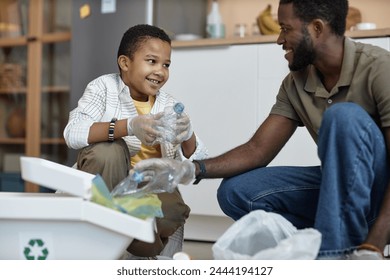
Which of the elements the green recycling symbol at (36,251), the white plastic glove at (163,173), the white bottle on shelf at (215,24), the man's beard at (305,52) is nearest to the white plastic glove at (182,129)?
the white plastic glove at (163,173)

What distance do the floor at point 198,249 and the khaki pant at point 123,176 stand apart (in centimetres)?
36

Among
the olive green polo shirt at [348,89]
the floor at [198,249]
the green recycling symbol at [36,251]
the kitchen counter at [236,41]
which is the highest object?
the kitchen counter at [236,41]

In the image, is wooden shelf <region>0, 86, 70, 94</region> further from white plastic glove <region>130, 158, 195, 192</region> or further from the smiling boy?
white plastic glove <region>130, 158, 195, 192</region>

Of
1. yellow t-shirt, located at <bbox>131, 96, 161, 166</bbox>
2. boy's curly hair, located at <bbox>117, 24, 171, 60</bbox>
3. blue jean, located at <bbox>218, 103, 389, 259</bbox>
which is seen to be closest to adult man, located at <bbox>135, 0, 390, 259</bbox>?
blue jean, located at <bbox>218, 103, 389, 259</bbox>

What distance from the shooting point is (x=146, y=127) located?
4.34ft

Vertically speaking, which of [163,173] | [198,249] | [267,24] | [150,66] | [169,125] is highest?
[267,24]

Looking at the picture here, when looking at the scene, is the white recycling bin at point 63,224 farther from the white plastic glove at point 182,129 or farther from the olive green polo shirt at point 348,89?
the olive green polo shirt at point 348,89

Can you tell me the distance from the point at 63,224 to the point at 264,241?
43 cm

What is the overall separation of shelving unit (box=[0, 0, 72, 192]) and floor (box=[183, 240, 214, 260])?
47.3 inches

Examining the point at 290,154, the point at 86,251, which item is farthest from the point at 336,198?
the point at 290,154

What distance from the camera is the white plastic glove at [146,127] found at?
133cm

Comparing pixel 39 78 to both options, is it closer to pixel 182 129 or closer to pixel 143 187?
pixel 182 129

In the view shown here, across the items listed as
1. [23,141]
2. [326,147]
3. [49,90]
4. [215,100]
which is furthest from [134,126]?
[23,141]
